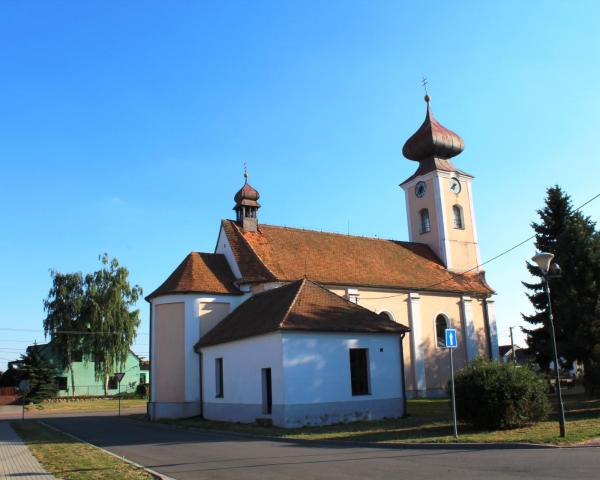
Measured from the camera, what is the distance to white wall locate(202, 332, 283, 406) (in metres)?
20.1

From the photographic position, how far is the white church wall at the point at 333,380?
19672 mm

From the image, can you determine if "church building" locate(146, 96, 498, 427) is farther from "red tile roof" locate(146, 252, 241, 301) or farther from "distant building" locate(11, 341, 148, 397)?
"distant building" locate(11, 341, 148, 397)

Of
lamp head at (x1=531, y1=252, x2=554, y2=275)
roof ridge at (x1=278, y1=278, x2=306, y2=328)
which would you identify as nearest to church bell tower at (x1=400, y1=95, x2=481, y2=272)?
roof ridge at (x1=278, y1=278, x2=306, y2=328)

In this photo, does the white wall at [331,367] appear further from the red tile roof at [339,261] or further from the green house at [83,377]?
the green house at [83,377]

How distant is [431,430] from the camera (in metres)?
16.2

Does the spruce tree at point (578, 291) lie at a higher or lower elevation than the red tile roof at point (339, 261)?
lower

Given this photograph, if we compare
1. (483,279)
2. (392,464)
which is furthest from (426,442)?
(483,279)

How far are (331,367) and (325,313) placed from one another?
2.19m

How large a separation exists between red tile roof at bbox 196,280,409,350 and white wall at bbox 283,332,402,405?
333 millimetres

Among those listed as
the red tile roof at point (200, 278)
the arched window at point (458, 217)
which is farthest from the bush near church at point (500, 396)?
the arched window at point (458, 217)

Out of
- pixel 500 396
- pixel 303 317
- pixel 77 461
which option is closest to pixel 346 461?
pixel 500 396

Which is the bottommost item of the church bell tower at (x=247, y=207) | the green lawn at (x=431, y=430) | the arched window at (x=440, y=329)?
the green lawn at (x=431, y=430)

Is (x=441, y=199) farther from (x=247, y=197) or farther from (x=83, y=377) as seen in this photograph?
(x=83, y=377)

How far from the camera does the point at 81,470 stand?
450 inches
